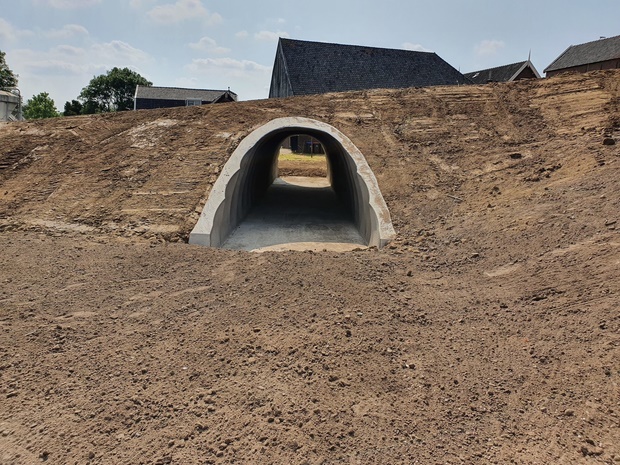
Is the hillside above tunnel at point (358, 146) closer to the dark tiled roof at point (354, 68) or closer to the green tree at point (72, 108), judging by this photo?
the dark tiled roof at point (354, 68)

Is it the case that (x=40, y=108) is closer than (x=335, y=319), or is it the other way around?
(x=335, y=319)

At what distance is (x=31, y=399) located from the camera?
446 centimetres

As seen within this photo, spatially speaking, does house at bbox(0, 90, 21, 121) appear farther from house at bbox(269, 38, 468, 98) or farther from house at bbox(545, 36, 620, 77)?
house at bbox(545, 36, 620, 77)

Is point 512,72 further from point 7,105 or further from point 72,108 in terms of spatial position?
point 72,108

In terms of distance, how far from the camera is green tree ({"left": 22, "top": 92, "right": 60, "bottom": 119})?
48531 millimetres

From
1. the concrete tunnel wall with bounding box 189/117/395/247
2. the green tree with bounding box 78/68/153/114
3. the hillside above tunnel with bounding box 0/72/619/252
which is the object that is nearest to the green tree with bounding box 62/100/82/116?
the green tree with bounding box 78/68/153/114

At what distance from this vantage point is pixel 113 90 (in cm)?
7156

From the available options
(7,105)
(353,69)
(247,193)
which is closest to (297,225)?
(247,193)

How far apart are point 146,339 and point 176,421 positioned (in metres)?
1.89

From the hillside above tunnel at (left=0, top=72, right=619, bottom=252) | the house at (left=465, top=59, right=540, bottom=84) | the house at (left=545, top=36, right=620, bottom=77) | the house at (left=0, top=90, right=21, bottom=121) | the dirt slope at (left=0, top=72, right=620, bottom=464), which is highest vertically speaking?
the house at (left=545, top=36, right=620, bottom=77)

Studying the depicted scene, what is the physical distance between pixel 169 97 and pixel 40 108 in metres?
16.0

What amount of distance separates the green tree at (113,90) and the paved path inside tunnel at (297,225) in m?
61.5

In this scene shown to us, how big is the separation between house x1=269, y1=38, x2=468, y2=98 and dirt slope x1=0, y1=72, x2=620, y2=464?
20936mm

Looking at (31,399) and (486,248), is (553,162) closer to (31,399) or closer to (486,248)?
(486,248)
